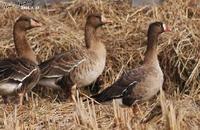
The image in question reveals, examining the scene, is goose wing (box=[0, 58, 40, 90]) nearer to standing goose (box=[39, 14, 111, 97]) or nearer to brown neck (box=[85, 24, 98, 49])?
standing goose (box=[39, 14, 111, 97])

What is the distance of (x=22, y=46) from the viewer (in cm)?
833

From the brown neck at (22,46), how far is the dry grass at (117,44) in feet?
1.47

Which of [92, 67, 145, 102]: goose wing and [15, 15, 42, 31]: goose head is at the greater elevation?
[15, 15, 42, 31]: goose head

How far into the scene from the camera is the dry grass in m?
7.18

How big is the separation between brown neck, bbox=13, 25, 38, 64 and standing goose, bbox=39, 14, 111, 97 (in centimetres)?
20

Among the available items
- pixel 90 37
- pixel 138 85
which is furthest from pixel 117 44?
pixel 138 85

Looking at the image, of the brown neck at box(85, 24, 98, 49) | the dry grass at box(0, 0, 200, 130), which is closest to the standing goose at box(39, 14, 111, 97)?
the brown neck at box(85, 24, 98, 49)

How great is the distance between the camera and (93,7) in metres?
9.71

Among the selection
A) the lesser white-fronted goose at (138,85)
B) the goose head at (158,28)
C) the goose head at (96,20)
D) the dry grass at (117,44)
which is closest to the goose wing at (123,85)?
the lesser white-fronted goose at (138,85)

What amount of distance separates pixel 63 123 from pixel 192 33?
265 cm

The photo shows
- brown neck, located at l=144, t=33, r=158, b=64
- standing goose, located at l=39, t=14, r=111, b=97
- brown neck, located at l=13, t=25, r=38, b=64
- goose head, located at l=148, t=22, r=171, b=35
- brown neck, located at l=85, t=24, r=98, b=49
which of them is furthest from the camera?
brown neck, located at l=85, t=24, r=98, b=49

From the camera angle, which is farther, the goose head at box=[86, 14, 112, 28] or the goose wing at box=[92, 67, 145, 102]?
the goose head at box=[86, 14, 112, 28]

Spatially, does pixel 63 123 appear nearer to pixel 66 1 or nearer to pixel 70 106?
pixel 70 106

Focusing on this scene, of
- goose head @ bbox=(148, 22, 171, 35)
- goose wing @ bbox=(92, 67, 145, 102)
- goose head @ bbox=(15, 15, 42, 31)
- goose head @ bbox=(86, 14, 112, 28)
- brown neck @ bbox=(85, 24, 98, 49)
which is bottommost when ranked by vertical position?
goose wing @ bbox=(92, 67, 145, 102)
